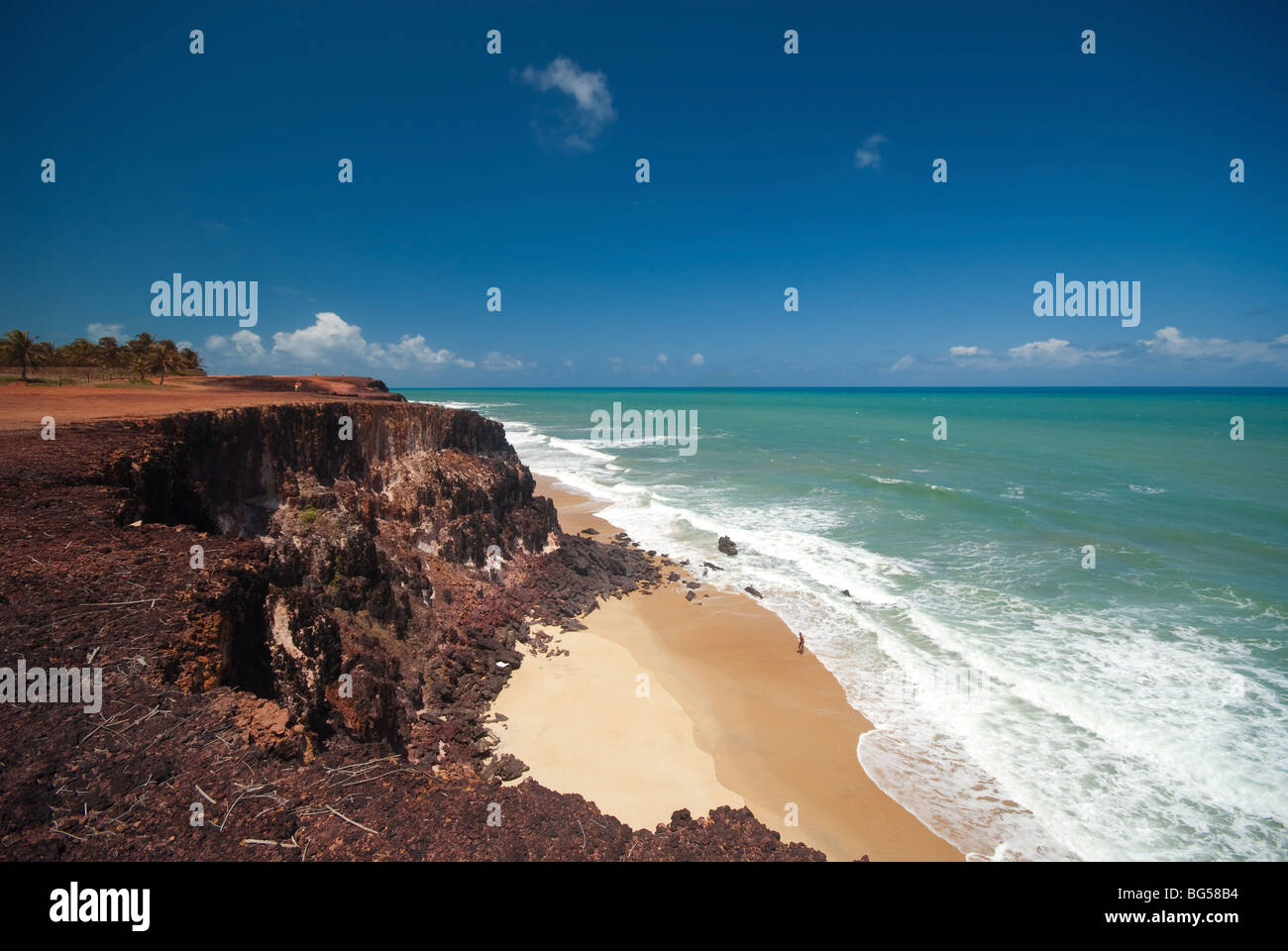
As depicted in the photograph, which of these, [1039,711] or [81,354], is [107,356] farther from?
[1039,711]

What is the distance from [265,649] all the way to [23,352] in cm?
2760

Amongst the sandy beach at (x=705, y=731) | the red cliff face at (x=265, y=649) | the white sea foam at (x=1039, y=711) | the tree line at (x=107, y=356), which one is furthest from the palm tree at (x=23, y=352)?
the white sea foam at (x=1039, y=711)

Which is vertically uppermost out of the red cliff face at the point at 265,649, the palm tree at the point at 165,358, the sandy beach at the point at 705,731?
the palm tree at the point at 165,358

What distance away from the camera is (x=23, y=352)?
23.9m

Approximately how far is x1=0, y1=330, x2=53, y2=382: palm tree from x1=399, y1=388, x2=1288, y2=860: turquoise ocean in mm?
28797

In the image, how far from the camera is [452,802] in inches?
266

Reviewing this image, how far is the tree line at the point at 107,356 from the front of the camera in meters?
23.7

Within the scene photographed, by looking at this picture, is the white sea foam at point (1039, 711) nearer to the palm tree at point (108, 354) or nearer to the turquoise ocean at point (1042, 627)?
the turquoise ocean at point (1042, 627)

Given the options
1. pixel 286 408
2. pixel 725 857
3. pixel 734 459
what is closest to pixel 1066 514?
pixel 734 459

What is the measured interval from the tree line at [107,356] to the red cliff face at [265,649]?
15.6m

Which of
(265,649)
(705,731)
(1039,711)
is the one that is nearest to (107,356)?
(265,649)

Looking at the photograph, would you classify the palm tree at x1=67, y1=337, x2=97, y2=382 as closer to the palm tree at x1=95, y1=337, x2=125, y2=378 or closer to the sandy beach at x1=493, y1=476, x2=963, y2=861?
the palm tree at x1=95, y1=337, x2=125, y2=378
